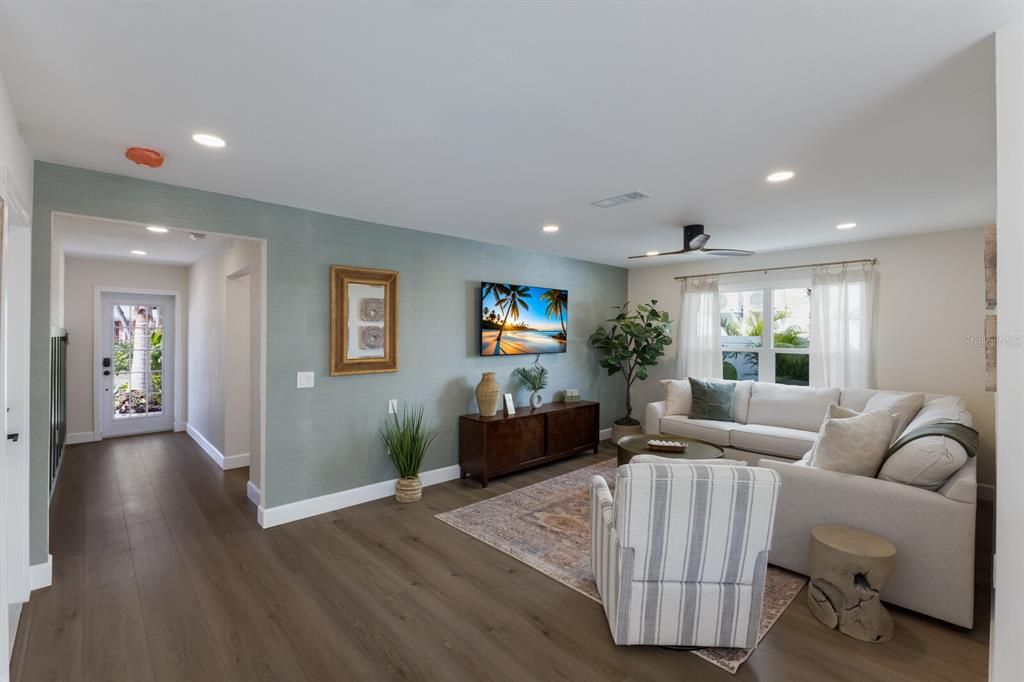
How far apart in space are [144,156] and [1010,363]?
3798 millimetres

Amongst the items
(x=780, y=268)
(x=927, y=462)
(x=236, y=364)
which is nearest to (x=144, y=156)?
(x=236, y=364)

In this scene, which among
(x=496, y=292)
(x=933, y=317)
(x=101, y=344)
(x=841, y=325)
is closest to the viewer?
(x=933, y=317)

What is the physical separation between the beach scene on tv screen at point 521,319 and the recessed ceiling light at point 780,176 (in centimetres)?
278

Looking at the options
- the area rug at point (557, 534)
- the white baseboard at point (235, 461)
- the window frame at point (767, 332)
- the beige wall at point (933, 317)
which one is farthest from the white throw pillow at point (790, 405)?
the white baseboard at point (235, 461)

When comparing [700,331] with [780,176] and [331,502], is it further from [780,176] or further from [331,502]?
[331,502]

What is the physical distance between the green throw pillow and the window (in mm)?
644

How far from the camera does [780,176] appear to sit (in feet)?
9.44

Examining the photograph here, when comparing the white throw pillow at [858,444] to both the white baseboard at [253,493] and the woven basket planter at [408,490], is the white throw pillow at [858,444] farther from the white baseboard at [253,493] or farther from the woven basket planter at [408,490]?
the white baseboard at [253,493]

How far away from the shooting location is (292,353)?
367 centimetres

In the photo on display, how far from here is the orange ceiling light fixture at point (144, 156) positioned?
8.18ft

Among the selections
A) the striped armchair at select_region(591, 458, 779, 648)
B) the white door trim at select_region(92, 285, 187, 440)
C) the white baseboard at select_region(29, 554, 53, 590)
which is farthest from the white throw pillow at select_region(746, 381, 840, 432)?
the white door trim at select_region(92, 285, 187, 440)

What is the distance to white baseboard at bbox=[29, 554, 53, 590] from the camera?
2629 millimetres

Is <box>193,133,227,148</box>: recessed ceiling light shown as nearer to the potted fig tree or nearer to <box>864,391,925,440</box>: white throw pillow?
the potted fig tree

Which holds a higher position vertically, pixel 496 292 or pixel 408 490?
pixel 496 292
